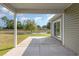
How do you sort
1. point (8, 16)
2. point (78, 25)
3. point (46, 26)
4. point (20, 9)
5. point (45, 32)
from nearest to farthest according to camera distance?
point (78, 25) → point (20, 9) → point (8, 16) → point (45, 32) → point (46, 26)

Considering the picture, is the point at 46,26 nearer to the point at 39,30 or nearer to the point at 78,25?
the point at 39,30

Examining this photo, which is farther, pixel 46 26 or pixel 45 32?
pixel 46 26

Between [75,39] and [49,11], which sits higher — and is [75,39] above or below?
below

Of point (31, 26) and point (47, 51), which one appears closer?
point (47, 51)

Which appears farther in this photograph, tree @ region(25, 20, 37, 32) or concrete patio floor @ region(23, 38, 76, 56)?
tree @ region(25, 20, 37, 32)

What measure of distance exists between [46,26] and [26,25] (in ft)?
12.3

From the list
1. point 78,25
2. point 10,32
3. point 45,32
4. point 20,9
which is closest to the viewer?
point 78,25

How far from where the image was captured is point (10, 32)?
86.7 ft

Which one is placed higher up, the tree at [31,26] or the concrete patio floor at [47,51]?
the tree at [31,26]

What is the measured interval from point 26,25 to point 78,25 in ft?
72.7

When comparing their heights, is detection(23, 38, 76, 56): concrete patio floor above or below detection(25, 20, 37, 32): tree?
below

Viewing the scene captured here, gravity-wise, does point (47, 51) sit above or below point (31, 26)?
below

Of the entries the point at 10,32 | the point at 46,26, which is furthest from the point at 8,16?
the point at 46,26

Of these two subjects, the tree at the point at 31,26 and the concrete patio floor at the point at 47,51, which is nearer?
the concrete patio floor at the point at 47,51
